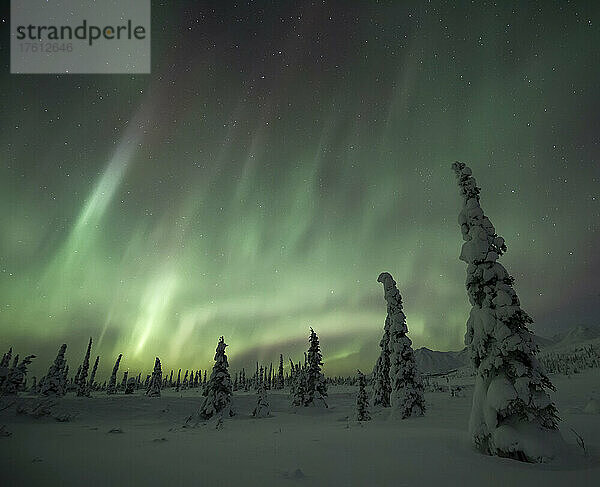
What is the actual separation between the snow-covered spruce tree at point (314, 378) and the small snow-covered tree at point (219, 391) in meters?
12.6

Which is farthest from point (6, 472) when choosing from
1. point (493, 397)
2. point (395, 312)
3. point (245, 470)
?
point (395, 312)

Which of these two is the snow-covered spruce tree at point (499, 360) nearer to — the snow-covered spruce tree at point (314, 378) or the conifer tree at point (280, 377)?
the snow-covered spruce tree at point (314, 378)

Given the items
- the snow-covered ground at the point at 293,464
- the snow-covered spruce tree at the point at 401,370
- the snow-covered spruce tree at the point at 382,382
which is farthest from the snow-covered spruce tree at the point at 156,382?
the snow-covered ground at the point at 293,464

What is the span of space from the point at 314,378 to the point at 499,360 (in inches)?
1474

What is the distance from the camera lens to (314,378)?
44.2m

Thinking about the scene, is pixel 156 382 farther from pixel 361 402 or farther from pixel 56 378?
pixel 361 402

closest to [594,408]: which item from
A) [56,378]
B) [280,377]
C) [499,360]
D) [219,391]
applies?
[499,360]

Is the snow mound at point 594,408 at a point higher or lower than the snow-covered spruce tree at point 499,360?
lower

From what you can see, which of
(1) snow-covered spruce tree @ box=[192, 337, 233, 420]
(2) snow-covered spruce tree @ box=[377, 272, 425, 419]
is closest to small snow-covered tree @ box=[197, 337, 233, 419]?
(1) snow-covered spruce tree @ box=[192, 337, 233, 420]

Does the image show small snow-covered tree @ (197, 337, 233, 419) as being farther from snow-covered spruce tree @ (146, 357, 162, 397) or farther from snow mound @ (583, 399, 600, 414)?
snow mound @ (583, 399, 600, 414)

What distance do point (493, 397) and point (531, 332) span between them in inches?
99.7

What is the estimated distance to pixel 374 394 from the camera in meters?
35.9

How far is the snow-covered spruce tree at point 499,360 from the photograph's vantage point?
341 inches

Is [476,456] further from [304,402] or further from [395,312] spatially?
[304,402]
